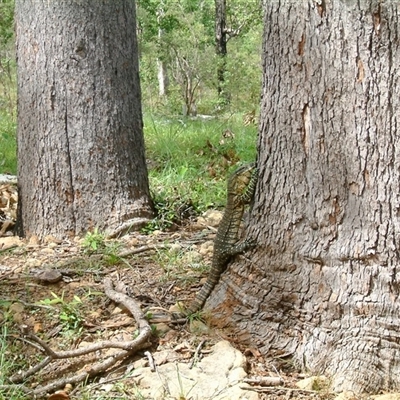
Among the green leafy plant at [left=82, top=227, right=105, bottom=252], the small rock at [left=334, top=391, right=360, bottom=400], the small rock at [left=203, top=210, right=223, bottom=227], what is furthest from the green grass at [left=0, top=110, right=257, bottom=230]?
the small rock at [left=334, top=391, right=360, bottom=400]

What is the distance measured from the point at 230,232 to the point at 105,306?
0.75m

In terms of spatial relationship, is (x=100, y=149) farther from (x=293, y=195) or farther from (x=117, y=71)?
(x=293, y=195)

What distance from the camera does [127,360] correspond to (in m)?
2.58

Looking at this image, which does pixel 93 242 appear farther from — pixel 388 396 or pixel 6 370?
pixel 388 396

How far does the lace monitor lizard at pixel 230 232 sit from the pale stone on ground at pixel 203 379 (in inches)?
13.7

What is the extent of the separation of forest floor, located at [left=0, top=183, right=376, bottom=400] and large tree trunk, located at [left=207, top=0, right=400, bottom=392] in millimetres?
208

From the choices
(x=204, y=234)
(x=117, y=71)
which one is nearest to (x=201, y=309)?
(x=204, y=234)

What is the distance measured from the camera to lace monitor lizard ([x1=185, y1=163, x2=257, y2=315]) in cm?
278

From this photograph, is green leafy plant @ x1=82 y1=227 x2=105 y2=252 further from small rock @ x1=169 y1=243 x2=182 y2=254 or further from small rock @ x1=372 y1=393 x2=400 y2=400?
small rock @ x1=372 y1=393 x2=400 y2=400

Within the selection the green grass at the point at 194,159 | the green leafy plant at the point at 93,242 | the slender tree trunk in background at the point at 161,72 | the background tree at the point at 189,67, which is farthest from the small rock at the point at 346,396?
the slender tree trunk in background at the point at 161,72

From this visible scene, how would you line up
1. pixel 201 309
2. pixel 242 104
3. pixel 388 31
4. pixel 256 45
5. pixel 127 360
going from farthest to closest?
pixel 256 45 < pixel 242 104 < pixel 201 309 < pixel 127 360 < pixel 388 31

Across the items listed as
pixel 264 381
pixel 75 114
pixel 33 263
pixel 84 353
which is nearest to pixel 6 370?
pixel 84 353

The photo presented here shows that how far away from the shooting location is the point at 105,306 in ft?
10.0

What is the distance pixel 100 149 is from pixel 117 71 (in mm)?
521
